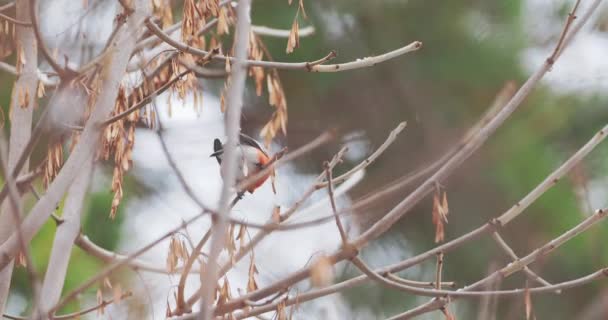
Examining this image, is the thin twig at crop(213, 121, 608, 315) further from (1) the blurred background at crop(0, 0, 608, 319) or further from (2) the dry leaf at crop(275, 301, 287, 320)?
(1) the blurred background at crop(0, 0, 608, 319)

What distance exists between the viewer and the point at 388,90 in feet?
13.3

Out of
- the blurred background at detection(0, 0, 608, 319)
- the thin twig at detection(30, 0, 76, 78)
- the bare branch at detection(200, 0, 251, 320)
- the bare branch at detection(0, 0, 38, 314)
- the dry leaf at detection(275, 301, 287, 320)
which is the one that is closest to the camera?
the bare branch at detection(200, 0, 251, 320)

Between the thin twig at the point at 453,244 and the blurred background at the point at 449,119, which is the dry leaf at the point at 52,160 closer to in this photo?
the thin twig at the point at 453,244

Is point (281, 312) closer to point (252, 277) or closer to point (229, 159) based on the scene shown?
point (252, 277)

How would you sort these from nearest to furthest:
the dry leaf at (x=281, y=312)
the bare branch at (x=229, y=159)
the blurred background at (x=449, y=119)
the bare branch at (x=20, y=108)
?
the bare branch at (x=229, y=159)
the dry leaf at (x=281, y=312)
the bare branch at (x=20, y=108)
the blurred background at (x=449, y=119)

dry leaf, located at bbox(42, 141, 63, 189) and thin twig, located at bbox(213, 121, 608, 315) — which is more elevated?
dry leaf, located at bbox(42, 141, 63, 189)

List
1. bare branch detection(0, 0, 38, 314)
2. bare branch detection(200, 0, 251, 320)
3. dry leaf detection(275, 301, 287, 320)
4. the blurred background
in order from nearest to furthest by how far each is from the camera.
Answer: bare branch detection(200, 0, 251, 320)
dry leaf detection(275, 301, 287, 320)
bare branch detection(0, 0, 38, 314)
the blurred background

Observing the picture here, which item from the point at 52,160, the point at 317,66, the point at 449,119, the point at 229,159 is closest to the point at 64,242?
the point at 52,160

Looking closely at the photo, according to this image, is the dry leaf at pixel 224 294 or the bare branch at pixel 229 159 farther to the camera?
the dry leaf at pixel 224 294

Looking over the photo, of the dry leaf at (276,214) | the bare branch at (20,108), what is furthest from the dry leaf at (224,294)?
the bare branch at (20,108)

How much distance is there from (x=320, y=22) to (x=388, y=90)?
45cm

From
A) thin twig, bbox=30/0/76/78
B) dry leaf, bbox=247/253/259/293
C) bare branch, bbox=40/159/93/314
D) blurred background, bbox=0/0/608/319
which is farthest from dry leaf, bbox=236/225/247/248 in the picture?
blurred background, bbox=0/0/608/319

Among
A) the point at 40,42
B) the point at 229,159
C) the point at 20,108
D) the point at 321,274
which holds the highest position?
the point at 20,108

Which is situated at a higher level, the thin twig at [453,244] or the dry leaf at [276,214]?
the dry leaf at [276,214]
